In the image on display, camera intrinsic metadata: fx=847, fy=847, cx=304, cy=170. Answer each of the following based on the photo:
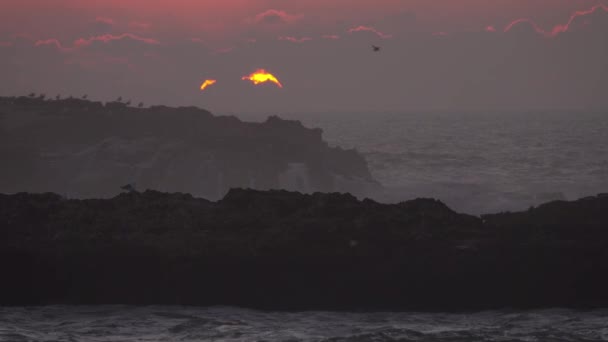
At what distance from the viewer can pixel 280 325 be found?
52.4 feet

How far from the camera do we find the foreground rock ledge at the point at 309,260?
17703 millimetres

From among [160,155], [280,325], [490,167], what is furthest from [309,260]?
[490,167]

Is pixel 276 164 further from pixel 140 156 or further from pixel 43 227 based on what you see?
pixel 43 227

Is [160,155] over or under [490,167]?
under

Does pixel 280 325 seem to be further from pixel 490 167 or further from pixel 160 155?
pixel 490 167

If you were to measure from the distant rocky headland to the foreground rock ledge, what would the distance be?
33.7 metres

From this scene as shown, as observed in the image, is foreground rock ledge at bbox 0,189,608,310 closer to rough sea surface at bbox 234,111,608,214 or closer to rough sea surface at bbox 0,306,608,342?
rough sea surface at bbox 0,306,608,342

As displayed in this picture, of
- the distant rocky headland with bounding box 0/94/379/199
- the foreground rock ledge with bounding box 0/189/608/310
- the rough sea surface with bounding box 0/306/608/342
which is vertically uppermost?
the distant rocky headland with bounding box 0/94/379/199

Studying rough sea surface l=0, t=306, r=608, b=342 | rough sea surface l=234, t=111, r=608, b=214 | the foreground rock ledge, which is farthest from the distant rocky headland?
rough sea surface l=0, t=306, r=608, b=342

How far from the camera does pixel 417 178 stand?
80.0 meters

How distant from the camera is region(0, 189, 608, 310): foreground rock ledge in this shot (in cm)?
1770

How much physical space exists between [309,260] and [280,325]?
2.60 meters

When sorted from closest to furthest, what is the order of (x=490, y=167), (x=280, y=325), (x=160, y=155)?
(x=280, y=325) → (x=160, y=155) → (x=490, y=167)

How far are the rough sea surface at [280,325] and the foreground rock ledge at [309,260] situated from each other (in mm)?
643
